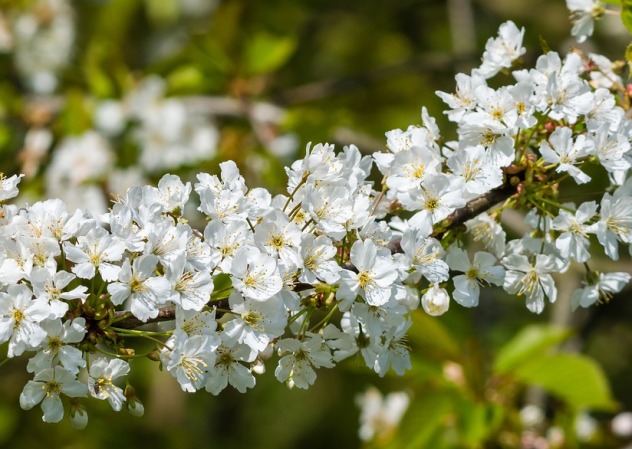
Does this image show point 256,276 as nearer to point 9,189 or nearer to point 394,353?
point 394,353

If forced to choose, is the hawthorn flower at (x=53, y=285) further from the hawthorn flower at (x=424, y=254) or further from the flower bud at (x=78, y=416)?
the hawthorn flower at (x=424, y=254)

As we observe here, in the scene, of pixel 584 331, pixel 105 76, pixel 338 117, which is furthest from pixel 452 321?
pixel 105 76

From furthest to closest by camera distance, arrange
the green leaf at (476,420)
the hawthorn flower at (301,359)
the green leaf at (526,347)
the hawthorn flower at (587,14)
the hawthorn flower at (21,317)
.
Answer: the green leaf at (526,347) → the green leaf at (476,420) → the hawthorn flower at (587,14) → the hawthorn flower at (301,359) → the hawthorn flower at (21,317)

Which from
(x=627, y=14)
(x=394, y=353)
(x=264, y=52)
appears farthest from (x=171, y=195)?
(x=264, y=52)

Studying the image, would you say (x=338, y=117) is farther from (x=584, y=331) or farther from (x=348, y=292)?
(x=348, y=292)

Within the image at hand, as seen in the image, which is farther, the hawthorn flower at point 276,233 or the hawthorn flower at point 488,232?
the hawthorn flower at point 488,232

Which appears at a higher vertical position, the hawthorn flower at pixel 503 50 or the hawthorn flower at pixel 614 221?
the hawthorn flower at pixel 503 50

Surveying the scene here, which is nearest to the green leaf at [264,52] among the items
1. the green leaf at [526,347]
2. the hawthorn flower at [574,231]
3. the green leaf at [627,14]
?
the green leaf at [526,347]
